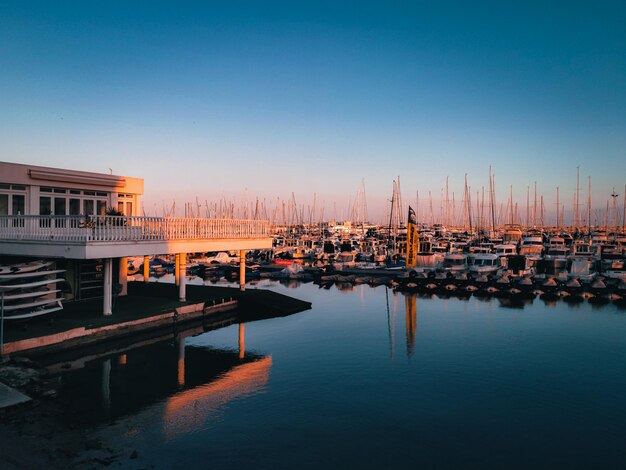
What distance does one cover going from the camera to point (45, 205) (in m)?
28.5

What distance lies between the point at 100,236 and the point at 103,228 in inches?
15.1

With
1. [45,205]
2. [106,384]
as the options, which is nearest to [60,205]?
[45,205]

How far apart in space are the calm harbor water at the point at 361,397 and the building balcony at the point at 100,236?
4.66 meters

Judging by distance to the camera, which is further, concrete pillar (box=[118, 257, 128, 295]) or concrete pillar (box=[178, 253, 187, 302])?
concrete pillar (box=[118, 257, 128, 295])

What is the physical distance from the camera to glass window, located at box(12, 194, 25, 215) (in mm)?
27405

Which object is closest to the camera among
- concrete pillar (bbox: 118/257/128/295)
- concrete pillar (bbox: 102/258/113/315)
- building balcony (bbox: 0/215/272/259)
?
building balcony (bbox: 0/215/272/259)

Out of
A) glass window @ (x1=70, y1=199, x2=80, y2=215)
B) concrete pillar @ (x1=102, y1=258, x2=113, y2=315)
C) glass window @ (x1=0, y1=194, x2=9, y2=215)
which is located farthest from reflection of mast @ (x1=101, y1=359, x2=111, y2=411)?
glass window @ (x1=70, y1=199, x2=80, y2=215)

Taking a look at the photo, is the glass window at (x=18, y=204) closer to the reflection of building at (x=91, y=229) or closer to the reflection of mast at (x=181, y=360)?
the reflection of building at (x=91, y=229)

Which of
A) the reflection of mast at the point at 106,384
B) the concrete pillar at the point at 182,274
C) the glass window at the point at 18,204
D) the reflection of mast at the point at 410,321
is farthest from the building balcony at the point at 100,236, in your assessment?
the reflection of mast at the point at 410,321

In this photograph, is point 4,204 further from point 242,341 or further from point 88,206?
point 242,341

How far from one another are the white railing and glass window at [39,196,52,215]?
263cm

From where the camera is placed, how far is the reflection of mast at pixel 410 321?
2553 centimetres

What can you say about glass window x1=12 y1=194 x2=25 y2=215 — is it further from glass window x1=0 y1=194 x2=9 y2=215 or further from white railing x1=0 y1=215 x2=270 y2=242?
white railing x1=0 y1=215 x2=270 y2=242

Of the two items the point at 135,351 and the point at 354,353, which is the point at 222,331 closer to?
the point at 135,351
